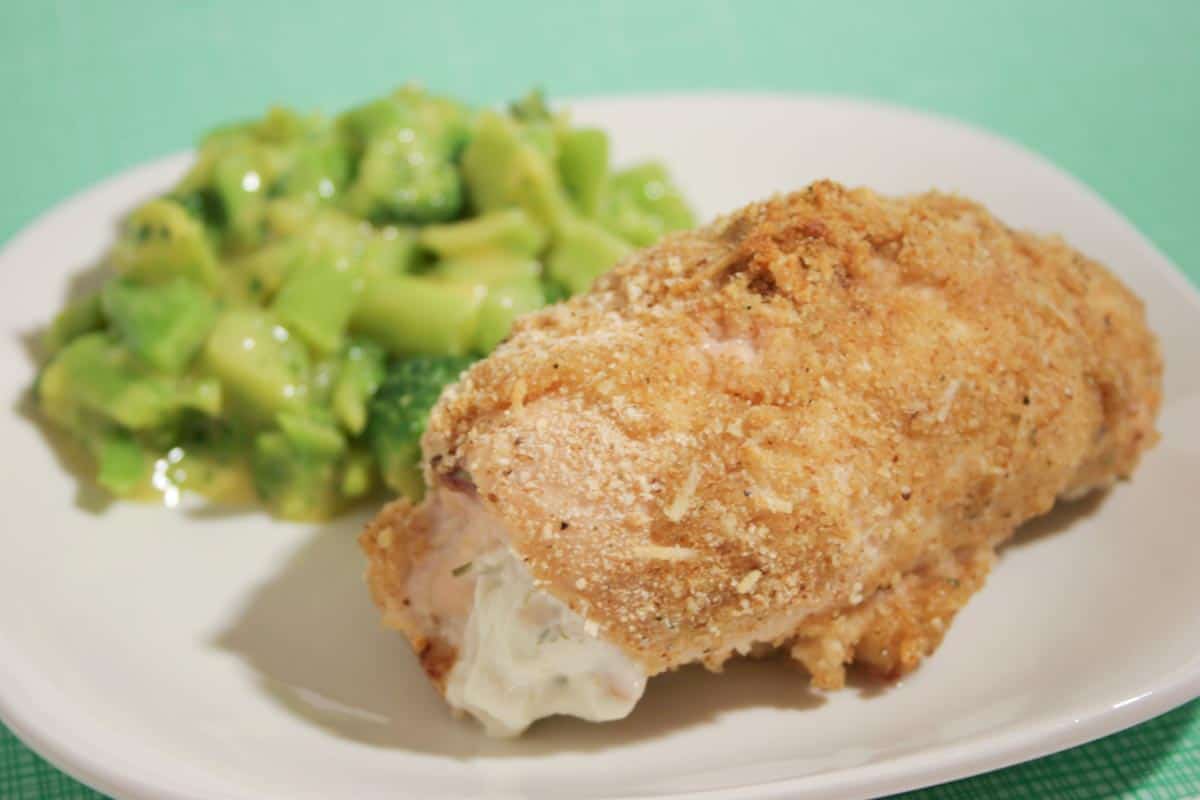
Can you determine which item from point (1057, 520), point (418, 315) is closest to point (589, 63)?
point (418, 315)

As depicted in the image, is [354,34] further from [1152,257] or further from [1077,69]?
[1152,257]

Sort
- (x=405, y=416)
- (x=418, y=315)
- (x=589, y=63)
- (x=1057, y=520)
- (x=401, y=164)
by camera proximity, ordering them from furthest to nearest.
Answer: (x=589, y=63), (x=401, y=164), (x=418, y=315), (x=405, y=416), (x=1057, y=520)

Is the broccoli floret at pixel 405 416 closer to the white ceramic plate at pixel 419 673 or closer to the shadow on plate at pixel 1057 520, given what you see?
the white ceramic plate at pixel 419 673

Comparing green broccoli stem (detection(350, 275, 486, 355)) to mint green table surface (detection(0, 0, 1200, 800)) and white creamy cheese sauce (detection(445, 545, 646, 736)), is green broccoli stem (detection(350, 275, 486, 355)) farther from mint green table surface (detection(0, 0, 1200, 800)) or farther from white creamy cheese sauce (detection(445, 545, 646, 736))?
mint green table surface (detection(0, 0, 1200, 800))

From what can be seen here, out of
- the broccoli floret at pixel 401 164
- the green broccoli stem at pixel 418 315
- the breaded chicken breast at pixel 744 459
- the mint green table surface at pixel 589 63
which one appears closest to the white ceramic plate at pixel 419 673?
the breaded chicken breast at pixel 744 459

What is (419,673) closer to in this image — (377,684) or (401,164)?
(377,684)

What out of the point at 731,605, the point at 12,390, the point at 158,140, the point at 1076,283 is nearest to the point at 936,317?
the point at 1076,283

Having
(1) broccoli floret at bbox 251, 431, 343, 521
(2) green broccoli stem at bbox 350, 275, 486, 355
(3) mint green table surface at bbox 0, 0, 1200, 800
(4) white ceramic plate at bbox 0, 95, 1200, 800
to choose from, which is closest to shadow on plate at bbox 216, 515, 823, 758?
(4) white ceramic plate at bbox 0, 95, 1200, 800
